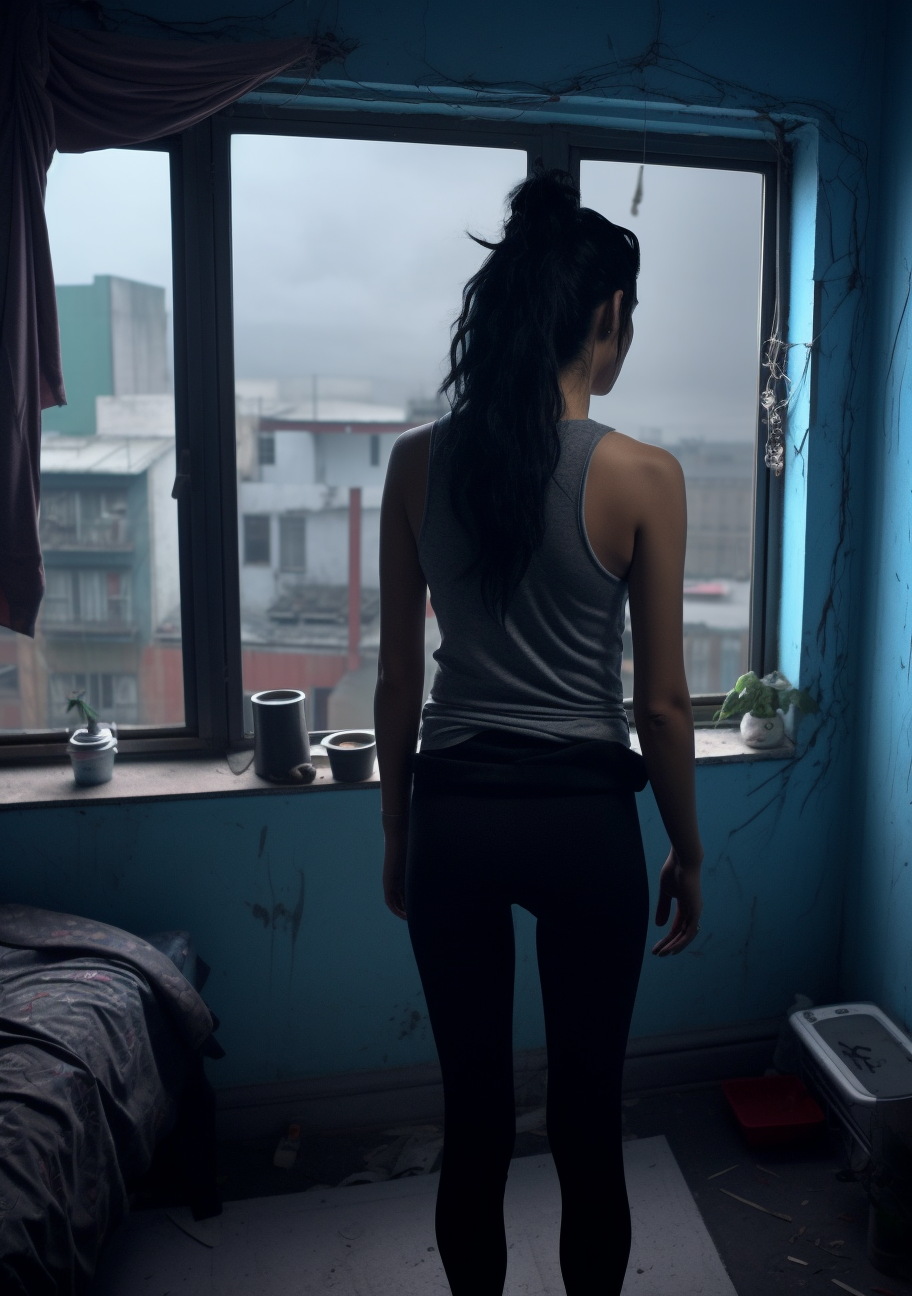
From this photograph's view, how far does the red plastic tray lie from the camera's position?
2.02 meters

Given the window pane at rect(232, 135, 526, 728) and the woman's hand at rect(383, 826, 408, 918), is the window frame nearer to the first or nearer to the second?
the window pane at rect(232, 135, 526, 728)

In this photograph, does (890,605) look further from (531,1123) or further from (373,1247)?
(373,1247)

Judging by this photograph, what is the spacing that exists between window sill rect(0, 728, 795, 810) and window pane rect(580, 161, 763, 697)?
278 millimetres

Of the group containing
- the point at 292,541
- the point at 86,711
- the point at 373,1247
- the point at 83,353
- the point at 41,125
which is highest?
the point at 41,125

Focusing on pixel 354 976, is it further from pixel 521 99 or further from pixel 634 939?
pixel 521 99

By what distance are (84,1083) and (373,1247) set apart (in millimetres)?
672

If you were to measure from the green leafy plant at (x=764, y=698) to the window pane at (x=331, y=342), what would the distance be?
2.74 feet

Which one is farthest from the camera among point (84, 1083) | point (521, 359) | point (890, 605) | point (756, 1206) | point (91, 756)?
point (890, 605)

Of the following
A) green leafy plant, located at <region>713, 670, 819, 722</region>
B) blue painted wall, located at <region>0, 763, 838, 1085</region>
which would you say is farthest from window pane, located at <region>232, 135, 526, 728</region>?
green leafy plant, located at <region>713, 670, 819, 722</region>

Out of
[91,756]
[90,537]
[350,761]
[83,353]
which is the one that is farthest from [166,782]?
[83,353]

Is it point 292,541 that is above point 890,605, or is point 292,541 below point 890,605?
above

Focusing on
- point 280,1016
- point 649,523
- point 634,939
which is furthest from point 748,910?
point 649,523

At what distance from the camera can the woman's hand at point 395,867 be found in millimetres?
1333

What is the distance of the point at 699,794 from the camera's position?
7.20ft
